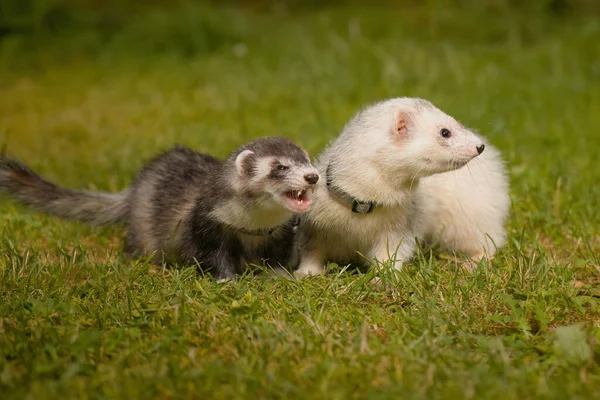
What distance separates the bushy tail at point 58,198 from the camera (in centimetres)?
471

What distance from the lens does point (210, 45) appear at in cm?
1120

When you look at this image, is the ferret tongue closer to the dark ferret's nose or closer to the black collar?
the dark ferret's nose

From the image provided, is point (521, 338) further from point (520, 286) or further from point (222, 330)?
point (222, 330)

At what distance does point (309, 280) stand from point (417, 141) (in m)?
0.91

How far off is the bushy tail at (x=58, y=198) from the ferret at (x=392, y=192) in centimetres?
139

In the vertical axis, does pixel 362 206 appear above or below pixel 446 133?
below

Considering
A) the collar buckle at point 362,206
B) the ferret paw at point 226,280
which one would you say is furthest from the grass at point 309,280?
the collar buckle at point 362,206

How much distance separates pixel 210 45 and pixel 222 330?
27.5 ft

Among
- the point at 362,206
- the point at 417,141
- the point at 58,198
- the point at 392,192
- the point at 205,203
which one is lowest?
the point at 58,198

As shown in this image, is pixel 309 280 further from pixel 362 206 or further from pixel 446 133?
pixel 446 133

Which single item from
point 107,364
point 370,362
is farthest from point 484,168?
point 107,364

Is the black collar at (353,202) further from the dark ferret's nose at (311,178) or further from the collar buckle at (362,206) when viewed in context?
the dark ferret's nose at (311,178)

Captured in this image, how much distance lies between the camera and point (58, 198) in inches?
189

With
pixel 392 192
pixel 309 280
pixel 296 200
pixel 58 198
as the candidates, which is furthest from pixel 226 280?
pixel 58 198
